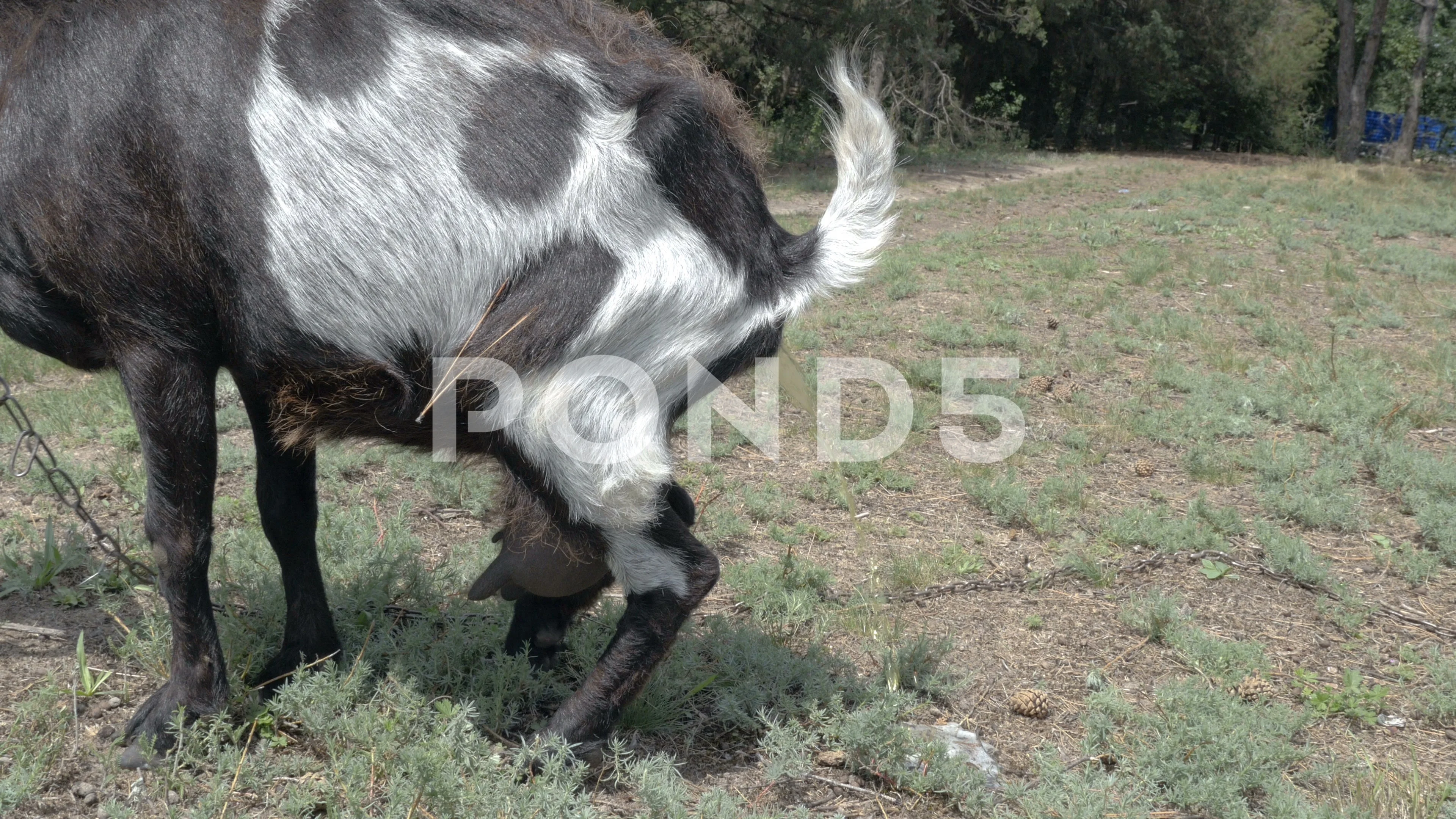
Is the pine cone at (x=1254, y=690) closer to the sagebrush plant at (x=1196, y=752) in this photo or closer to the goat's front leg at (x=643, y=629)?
the sagebrush plant at (x=1196, y=752)

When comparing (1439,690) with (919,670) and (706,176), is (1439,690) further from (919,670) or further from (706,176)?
(706,176)

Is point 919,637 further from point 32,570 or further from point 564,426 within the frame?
point 32,570

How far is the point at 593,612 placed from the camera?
3.60m

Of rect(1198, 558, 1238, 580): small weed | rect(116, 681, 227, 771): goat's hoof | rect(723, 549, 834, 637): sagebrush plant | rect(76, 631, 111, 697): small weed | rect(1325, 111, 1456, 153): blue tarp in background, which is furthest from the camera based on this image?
rect(1325, 111, 1456, 153): blue tarp in background

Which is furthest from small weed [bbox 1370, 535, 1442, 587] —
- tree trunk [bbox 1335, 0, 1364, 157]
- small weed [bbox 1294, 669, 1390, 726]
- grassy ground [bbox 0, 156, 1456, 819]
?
tree trunk [bbox 1335, 0, 1364, 157]

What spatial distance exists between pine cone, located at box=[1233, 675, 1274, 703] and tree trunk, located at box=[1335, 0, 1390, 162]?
20.8 m

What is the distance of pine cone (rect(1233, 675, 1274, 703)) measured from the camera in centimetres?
335

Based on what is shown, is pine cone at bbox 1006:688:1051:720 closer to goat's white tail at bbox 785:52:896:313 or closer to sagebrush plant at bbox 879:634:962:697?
sagebrush plant at bbox 879:634:962:697

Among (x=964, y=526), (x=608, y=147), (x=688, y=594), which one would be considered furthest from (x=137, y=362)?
(x=964, y=526)

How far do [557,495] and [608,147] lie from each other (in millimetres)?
775

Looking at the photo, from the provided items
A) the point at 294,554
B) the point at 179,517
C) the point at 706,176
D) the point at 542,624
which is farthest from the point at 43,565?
the point at 706,176

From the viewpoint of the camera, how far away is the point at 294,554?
297 centimetres

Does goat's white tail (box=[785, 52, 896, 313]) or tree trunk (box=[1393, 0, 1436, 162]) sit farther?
tree trunk (box=[1393, 0, 1436, 162])

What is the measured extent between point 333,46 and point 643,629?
4.90 ft
